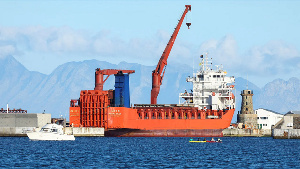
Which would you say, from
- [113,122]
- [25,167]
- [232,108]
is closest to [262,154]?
[25,167]

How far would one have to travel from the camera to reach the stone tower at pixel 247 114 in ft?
479

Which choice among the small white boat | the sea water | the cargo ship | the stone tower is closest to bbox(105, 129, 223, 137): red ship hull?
the cargo ship

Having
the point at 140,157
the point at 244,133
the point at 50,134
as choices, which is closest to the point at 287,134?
the point at 244,133

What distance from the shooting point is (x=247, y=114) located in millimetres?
146750

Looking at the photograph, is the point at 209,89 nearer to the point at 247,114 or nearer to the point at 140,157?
the point at 247,114

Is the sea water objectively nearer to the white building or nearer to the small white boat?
the small white boat

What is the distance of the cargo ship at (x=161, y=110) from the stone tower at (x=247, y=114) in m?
13.9

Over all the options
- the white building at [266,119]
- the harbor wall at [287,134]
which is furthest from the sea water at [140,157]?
the white building at [266,119]

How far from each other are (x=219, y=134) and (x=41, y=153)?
179 feet

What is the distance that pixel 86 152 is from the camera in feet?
260

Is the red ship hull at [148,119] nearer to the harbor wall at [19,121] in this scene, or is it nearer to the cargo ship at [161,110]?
the cargo ship at [161,110]

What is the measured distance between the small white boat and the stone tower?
5410cm

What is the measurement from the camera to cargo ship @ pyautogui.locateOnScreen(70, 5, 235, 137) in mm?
116625

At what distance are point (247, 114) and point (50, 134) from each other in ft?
191
